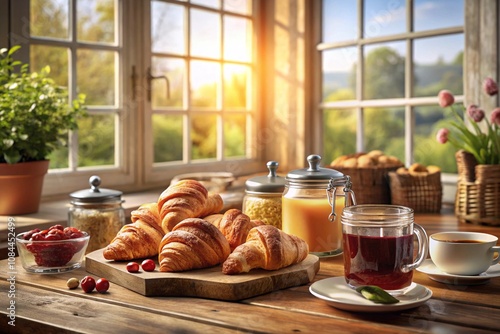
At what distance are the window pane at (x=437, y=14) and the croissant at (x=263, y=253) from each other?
191cm

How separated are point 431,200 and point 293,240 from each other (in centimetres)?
120

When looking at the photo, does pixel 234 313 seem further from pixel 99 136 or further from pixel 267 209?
pixel 99 136

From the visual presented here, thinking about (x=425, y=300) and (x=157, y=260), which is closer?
(x=425, y=300)

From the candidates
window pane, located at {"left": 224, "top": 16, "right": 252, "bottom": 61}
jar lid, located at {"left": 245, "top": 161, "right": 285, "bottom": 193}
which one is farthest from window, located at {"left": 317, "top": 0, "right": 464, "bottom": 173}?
jar lid, located at {"left": 245, "top": 161, "right": 285, "bottom": 193}

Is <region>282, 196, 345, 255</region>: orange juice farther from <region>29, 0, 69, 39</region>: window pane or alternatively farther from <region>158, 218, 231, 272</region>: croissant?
<region>29, 0, 69, 39</region>: window pane

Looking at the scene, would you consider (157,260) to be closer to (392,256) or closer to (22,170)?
(392,256)

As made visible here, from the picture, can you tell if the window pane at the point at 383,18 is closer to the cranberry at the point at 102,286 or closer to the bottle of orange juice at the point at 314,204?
the bottle of orange juice at the point at 314,204

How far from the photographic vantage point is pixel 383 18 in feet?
9.96

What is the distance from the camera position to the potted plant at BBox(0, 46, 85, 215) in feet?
6.49

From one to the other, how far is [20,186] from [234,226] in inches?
38.1

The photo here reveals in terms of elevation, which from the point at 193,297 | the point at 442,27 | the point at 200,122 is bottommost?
the point at 193,297

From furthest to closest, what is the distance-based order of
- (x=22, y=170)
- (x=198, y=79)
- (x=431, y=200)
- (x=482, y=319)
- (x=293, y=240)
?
(x=198, y=79) → (x=431, y=200) → (x=22, y=170) → (x=293, y=240) → (x=482, y=319)

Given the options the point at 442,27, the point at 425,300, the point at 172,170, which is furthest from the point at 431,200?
the point at 425,300

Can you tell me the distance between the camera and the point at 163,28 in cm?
287
